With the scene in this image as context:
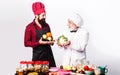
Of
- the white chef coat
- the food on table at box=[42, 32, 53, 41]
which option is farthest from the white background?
the food on table at box=[42, 32, 53, 41]

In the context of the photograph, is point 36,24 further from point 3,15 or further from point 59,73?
point 3,15

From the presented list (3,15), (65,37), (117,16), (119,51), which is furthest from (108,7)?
(65,37)

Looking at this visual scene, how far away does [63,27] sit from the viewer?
1026 centimetres

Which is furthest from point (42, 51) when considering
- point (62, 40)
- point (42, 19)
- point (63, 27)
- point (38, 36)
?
point (63, 27)

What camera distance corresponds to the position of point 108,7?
436 inches

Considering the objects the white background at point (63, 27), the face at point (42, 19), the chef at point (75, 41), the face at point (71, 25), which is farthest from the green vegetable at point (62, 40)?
the white background at point (63, 27)

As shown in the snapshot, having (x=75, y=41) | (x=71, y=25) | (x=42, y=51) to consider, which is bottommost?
(x=42, y=51)

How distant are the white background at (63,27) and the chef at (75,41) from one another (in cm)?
244

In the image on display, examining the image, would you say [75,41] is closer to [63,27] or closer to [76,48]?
[76,48]

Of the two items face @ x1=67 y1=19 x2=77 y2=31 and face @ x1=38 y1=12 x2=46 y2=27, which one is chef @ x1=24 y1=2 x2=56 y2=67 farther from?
face @ x1=67 y1=19 x2=77 y2=31

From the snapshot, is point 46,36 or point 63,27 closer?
point 46,36

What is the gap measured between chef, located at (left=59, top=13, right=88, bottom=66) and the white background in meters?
2.44

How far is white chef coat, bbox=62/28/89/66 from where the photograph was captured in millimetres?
7316

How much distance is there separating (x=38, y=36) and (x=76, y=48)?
1.79 ft
